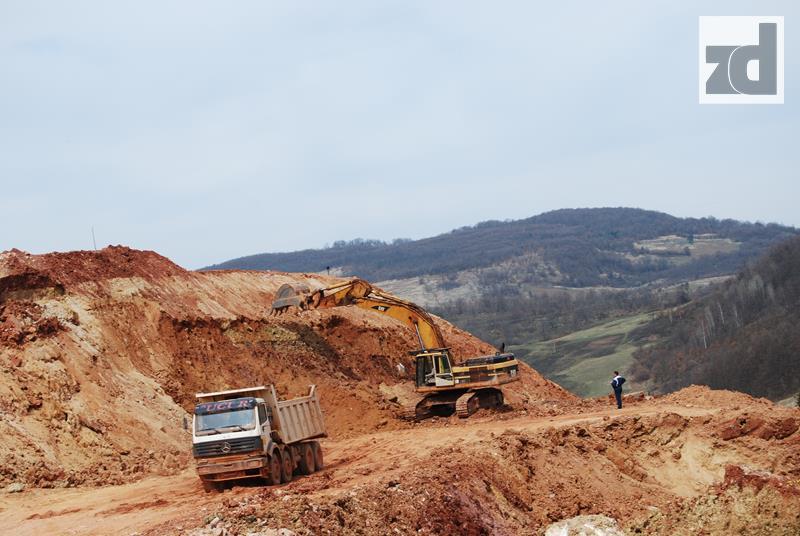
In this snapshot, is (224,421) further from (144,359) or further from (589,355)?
(589,355)

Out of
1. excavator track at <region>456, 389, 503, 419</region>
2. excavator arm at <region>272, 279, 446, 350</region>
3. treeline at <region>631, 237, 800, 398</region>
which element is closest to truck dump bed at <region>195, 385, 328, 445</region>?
excavator arm at <region>272, 279, 446, 350</region>

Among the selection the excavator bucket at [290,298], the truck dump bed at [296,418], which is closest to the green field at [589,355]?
the excavator bucket at [290,298]

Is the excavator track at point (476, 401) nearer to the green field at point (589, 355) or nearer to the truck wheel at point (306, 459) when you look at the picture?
the truck wheel at point (306, 459)

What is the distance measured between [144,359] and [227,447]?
10998mm

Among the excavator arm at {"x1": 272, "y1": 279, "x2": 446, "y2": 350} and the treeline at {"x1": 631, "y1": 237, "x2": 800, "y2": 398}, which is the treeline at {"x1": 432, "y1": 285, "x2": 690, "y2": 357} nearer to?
the treeline at {"x1": 631, "y1": 237, "x2": 800, "y2": 398}

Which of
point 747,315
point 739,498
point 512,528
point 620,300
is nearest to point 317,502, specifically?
point 512,528

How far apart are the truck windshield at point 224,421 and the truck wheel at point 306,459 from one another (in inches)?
101

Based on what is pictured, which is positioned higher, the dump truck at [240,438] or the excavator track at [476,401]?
the dump truck at [240,438]

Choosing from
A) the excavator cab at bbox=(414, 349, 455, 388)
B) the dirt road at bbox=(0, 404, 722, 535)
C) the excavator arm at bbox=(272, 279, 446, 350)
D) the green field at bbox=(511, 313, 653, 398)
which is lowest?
the green field at bbox=(511, 313, 653, 398)

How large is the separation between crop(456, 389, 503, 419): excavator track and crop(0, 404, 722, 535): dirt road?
4.79 feet

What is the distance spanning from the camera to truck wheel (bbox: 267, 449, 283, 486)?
20828 mm

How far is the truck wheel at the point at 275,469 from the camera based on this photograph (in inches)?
820

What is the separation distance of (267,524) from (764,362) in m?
63.4

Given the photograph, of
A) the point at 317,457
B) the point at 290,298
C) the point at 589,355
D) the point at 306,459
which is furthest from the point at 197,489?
the point at 589,355
